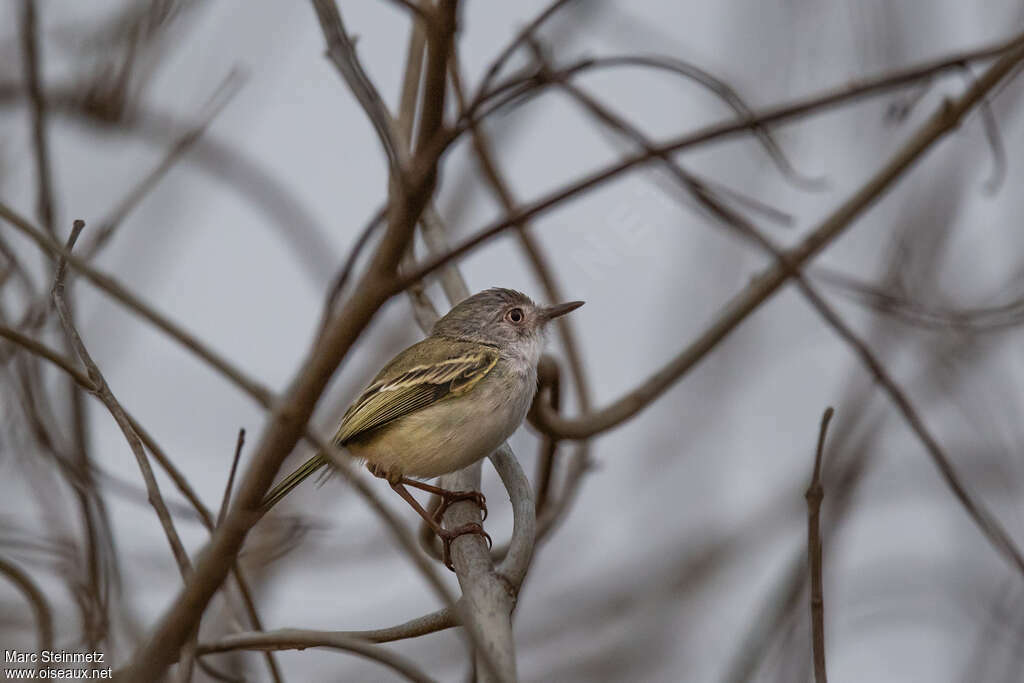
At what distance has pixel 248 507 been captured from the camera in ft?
7.01

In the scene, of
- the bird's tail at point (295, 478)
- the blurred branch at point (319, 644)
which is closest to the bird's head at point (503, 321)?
the bird's tail at point (295, 478)

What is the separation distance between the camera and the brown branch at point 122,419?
2549 mm

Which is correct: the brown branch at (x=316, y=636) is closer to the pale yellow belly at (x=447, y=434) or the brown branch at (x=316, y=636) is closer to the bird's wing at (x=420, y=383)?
the pale yellow belly at (x=447, y=434)

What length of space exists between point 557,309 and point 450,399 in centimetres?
72

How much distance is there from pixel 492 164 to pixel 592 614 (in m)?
2.58

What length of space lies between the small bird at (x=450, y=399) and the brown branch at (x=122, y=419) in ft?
4.94

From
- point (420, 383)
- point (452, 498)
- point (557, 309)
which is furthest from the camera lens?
point (557, 309)

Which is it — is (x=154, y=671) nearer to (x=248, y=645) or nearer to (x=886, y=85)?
(x=248, y=645)

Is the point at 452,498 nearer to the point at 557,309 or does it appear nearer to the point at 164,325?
the point at 557,309

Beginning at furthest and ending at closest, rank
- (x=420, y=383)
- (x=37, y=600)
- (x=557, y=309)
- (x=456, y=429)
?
(x=557, y=309)
(x=420, y=383)
(x=456, y=429)
(x=37, y=600)

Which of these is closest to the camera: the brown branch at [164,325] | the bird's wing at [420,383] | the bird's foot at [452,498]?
the brown branch at [164,325]

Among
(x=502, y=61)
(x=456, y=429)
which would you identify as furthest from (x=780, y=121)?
(x=456, y=429)

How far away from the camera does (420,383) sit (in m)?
4.80

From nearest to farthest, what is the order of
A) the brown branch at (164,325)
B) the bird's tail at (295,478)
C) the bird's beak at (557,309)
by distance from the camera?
the brown branch at (164,325)
the bird's tail at (295,478)
the bird's beak at (557,309)
